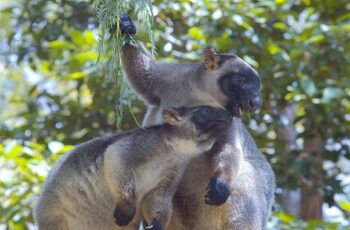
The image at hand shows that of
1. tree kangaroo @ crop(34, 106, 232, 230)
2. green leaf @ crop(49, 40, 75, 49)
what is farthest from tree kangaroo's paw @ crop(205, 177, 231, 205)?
green leaf @ crop(49, 40, 75, 49)

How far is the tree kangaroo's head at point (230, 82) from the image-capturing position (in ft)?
22.1

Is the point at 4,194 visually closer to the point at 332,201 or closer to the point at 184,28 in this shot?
the point at 184,28

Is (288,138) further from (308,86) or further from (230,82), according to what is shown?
(230,82)

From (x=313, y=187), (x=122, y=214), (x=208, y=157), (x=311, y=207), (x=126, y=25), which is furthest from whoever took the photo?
(x=311, y=207)

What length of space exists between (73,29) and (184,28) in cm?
135

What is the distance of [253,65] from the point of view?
28.4ft

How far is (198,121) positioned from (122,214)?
0.91m

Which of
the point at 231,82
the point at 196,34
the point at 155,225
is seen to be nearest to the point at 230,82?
the point at 231,82

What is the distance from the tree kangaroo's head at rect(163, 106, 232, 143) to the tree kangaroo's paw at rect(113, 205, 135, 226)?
72cm

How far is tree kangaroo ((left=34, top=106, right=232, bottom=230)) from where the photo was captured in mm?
6016

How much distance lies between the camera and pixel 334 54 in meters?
9.32

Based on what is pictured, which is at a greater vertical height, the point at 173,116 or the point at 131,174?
the point at 173,116

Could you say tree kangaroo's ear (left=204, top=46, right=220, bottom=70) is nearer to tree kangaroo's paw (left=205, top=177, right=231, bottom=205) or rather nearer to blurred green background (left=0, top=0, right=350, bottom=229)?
tree kangaroo's paw (left=205, top=177, right=231, bottom=205)

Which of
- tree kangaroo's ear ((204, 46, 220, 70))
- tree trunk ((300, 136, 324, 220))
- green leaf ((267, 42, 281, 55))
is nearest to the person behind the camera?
tree kangaroo's ear ((204, 46, 220, 70))
